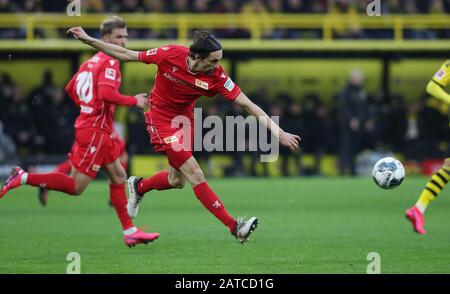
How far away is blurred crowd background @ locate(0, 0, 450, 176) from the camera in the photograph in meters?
21.5

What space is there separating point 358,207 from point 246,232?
585cm

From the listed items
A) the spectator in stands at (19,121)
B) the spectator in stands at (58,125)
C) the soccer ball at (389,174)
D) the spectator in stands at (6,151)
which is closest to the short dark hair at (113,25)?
the soccer ball at (389,174)

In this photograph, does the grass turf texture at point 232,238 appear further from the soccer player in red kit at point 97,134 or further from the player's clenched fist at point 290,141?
the player's clenched fist at point 290,141

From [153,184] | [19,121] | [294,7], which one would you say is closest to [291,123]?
[294,7]

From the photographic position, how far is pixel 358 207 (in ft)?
48.5

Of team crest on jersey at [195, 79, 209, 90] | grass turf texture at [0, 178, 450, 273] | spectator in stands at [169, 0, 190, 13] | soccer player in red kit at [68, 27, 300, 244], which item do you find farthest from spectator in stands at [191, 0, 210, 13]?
team crest on jersey at [195, 79, 209, 90]

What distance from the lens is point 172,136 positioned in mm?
9711

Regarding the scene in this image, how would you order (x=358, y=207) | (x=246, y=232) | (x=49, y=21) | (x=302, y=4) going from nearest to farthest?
(x=246, y=232), (x=358, y=207), (x=49, y=21), (x=302, y=4)

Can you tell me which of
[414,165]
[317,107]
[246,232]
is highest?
[246,232]

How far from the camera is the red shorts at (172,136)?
9609mm

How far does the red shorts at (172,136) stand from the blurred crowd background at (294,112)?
37.7 feet
